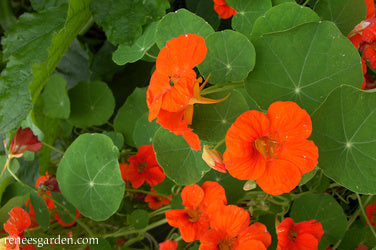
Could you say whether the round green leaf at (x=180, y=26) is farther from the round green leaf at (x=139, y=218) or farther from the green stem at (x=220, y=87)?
the round green leaf at (x=139, y=218)

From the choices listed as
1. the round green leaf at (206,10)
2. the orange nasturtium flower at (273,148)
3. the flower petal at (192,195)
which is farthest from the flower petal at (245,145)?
the round green leaf at (206,10)

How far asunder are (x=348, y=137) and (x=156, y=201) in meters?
0.61

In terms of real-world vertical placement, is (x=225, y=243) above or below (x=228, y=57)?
below

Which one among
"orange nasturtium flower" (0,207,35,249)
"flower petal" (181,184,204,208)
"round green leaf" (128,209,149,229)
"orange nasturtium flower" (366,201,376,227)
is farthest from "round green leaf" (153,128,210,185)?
"orange nasturtium flower" (366,201,376,227)

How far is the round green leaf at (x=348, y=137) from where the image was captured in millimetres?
575

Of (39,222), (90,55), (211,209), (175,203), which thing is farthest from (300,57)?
(90,55)

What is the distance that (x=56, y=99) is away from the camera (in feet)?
3.98

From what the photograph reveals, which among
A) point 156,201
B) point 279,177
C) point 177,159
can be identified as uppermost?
point 279,177

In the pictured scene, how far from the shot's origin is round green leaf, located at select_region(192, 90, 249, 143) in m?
0.64

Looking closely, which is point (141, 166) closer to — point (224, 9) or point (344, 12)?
point (224, 9)

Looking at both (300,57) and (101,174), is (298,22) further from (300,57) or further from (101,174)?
(101,174)

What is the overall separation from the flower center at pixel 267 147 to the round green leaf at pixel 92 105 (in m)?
0.74

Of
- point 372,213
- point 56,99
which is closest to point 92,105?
point 56,99

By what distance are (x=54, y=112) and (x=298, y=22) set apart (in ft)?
2.99
